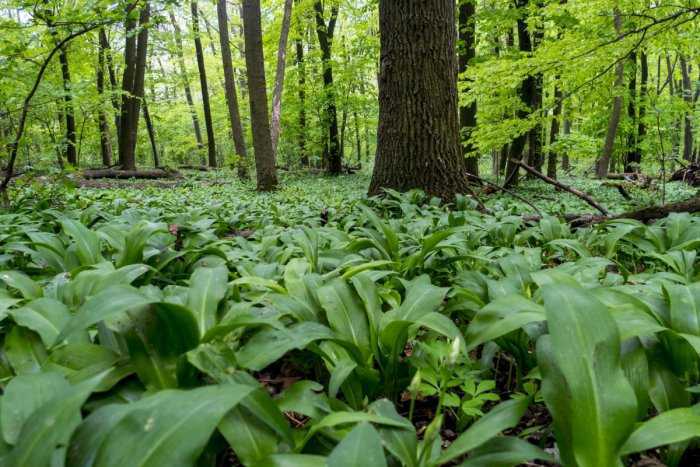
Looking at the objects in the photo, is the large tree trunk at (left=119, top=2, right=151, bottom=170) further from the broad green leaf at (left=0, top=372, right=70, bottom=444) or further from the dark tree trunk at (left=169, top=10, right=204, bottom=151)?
the broad green leaf at (left=0, top=372, right=70, bottom=444)

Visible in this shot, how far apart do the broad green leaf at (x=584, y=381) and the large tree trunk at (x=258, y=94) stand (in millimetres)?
8188

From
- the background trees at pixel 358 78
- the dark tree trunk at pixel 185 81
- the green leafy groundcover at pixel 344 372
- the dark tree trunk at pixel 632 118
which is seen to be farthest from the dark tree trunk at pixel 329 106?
the green leafy groundcover at pixel 344 372

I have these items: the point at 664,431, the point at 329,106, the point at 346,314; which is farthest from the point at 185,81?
the point at 664,431

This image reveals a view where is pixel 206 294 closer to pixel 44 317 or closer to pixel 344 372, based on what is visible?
pixel 44 317

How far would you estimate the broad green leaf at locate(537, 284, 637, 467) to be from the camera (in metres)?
0.77

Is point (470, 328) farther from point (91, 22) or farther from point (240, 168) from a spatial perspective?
point (240, 168)

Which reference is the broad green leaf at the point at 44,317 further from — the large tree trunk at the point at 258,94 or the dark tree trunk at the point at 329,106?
the dark tree trunk at the point at 329,106

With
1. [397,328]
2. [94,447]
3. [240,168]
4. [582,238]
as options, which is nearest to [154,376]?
[94,447]

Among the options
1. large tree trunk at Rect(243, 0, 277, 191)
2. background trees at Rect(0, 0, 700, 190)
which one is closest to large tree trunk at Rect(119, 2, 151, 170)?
background trees at Rect(0, 0, 700, 190)

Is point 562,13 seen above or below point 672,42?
above

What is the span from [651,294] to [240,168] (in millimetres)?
12556

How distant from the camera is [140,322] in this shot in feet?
3.34

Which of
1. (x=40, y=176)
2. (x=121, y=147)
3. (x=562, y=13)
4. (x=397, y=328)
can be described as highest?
(x=562, y=13)

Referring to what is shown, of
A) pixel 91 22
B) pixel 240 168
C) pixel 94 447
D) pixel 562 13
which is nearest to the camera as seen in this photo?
pixel 94 447
